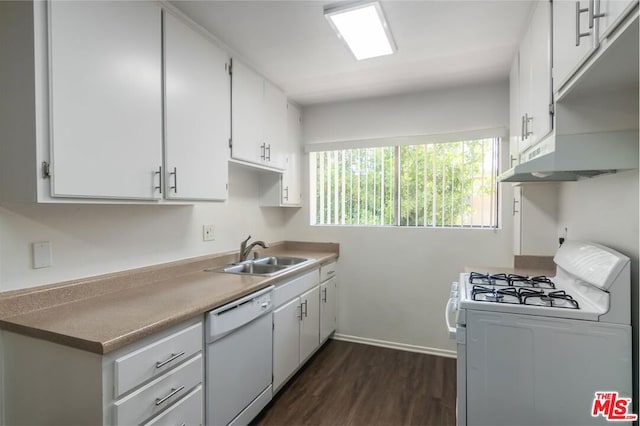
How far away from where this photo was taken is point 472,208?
113 inches

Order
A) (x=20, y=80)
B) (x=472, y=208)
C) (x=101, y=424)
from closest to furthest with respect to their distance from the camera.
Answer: (x=101, y=424), (x=20, y=80), (x=472, y=208)

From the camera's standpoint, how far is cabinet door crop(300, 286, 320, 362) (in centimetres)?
249

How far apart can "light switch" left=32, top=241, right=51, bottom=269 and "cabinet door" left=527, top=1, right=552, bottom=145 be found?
2.34 metres

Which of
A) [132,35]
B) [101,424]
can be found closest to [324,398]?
[101,424]

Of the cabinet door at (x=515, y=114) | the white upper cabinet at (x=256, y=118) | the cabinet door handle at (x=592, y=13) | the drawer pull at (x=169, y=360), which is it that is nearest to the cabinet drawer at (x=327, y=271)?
the white upper cabinet at (x=256, y=118)

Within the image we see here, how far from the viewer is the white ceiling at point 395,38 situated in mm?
1717

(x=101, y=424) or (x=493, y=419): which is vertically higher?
(x=101, y=424)

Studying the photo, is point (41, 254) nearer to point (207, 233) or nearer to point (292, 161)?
point (207, 233)

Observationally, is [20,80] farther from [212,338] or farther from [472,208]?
[472,208]

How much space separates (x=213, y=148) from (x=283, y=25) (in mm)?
846

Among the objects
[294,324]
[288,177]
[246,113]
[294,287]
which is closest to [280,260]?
[294,287]

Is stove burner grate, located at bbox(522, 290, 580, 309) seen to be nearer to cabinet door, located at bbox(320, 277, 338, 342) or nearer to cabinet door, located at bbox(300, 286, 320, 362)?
cabinet door, located at bbox(300, 286, 320, 362)

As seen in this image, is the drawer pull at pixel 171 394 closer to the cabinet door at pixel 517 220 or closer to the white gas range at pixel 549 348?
the white gas range at pixel 549 348

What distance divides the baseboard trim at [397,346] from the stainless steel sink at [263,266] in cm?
105
